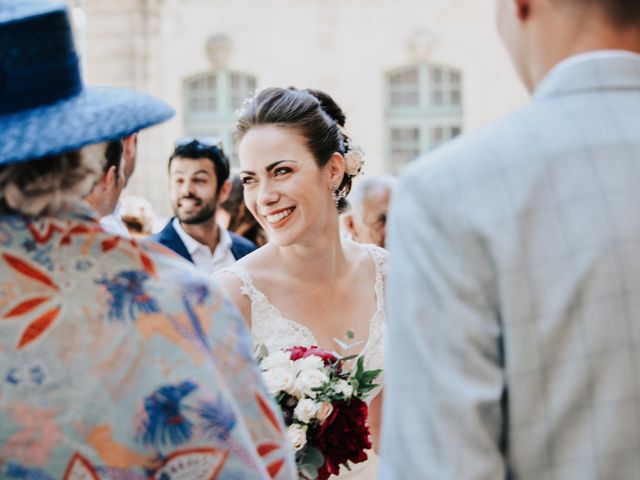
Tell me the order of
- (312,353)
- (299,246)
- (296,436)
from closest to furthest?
(296,436) < (312,353) < (299,246)

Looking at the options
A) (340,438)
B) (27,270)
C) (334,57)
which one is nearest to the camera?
(27,270)

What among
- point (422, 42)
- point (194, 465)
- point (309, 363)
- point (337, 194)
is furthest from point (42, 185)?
point (422, 42)

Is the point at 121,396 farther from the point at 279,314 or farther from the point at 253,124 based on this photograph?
the point at 253,124

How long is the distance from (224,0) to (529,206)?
58.7ft

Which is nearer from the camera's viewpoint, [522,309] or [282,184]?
[522,309]

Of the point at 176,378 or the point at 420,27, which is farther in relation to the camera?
the point at 420,27

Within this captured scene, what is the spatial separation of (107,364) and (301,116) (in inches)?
86.7

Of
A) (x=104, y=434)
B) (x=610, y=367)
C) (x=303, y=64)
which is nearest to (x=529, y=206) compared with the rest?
(x=610, y=367)

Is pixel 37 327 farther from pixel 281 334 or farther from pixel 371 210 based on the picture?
pixel 371 210

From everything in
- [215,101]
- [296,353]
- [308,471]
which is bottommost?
[308,471]

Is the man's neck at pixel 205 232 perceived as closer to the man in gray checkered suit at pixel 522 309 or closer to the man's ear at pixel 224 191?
the man's ear at pixel 224 191

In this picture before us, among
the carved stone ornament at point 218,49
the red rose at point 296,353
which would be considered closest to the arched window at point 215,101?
the carved stone ornament at point 218,49

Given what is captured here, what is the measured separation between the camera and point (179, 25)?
62.7ft

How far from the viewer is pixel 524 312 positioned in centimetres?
165
